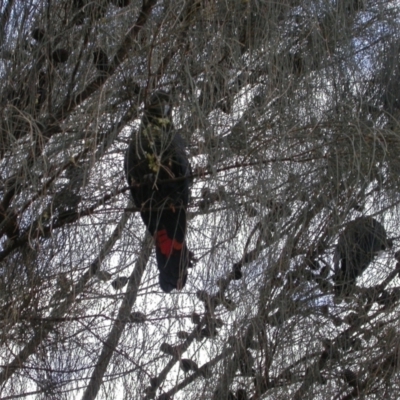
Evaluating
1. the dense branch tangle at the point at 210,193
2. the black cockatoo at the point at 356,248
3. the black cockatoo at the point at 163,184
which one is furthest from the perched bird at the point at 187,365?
the black cockatoo at the point at 356,248

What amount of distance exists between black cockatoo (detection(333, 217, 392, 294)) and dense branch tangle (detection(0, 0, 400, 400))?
0.06ft

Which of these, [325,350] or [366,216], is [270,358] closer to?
[325,350]

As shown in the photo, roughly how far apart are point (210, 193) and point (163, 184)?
0.34 feet

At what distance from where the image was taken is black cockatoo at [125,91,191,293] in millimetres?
965

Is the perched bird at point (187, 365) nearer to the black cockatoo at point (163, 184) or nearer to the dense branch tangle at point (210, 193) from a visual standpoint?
the dense branch tangle at point (210, 193)

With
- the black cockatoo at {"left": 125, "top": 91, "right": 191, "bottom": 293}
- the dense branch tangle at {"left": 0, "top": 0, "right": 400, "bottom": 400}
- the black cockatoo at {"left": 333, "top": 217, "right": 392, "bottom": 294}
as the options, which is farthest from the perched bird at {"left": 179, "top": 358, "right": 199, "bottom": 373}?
the black cockatoo at {"left": 333, "top": 217, "right": 392, "bottom": 294}

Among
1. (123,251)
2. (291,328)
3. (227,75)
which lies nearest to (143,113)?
(227,75)

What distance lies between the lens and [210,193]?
3.45 feet

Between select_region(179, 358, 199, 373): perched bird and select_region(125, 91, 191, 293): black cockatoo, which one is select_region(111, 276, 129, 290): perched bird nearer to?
select_region(125, 91, 191, 293): black cockatoo

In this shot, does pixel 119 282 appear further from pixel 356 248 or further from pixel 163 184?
pixel 356 248

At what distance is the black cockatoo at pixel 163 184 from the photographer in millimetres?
965

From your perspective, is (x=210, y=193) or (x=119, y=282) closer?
(x=210, y=193)

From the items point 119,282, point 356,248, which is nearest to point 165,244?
point 119,282

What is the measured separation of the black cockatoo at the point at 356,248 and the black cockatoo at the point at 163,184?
0.30 m
